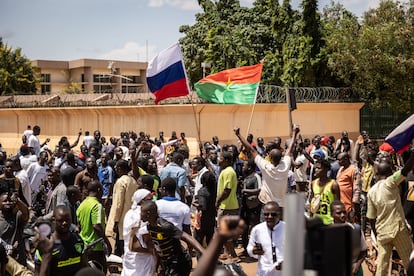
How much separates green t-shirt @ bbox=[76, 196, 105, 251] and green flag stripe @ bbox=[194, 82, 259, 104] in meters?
4.98

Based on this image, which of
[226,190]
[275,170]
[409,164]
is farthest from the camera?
[226,190]

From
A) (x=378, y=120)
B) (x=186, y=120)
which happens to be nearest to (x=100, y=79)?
(x=378, y=120)

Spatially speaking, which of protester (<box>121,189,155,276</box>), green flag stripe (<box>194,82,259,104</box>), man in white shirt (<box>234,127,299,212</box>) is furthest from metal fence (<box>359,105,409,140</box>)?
protester (<box>121,189,155,276</box>)

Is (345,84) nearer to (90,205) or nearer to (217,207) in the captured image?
(217,207)

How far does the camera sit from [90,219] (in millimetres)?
5969

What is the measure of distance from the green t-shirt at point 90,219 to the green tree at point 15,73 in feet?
122

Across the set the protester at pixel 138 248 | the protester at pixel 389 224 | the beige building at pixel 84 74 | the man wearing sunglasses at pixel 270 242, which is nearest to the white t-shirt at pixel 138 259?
the protester at pixel 138 248

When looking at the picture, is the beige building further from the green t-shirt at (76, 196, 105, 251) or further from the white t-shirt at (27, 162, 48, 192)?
the green t-shirt at (76, 196, 105, 251)

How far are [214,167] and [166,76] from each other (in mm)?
2310

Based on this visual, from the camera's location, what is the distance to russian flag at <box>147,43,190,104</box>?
10.6 metres

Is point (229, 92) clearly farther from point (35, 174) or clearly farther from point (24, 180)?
point (24, 180)

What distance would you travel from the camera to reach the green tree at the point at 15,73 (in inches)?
1620

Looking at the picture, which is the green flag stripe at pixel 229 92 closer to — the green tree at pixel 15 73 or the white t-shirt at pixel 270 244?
the white t-shirt at pixel 270 244

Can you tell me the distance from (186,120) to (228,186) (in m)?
9.73
